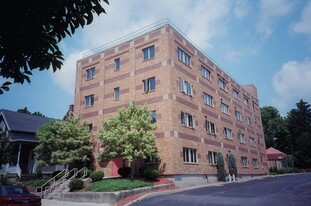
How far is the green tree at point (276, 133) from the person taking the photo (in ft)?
243

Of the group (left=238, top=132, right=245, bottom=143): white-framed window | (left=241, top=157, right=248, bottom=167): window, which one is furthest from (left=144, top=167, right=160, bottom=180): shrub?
(left=238, top=132, right=245, bottom=143): white-framed window

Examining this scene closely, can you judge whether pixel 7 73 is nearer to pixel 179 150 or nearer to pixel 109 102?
pixel 179 150

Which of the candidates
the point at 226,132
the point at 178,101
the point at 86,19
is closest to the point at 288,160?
the point at 226,132

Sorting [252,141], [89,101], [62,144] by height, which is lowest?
[62,144]

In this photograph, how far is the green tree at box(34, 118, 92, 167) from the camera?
24.1 meters

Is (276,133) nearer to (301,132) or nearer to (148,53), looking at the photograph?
(301,132)

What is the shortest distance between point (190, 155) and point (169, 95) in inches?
246

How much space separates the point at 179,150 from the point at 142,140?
169 inches

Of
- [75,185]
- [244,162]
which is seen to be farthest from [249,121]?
[75,185]

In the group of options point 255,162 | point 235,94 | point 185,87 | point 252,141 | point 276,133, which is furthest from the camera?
point 276,133

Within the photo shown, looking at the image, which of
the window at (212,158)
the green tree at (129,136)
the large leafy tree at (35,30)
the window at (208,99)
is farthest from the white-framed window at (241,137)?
the large leafy tree at (35,30)

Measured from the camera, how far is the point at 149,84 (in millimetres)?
26078

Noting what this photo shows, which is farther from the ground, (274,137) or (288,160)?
(274,137)

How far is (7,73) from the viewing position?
17.6 ft
